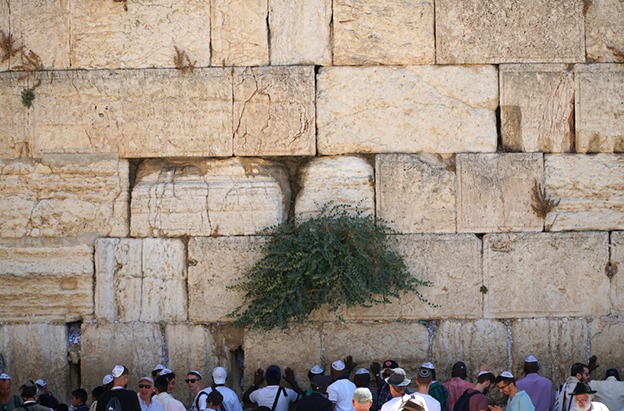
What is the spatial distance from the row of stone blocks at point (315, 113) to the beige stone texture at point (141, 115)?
0.04 ft

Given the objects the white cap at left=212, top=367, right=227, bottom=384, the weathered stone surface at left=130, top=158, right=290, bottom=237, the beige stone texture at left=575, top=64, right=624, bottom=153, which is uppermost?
the beige stone texture at left=575, top=64, right=624, bottom=153

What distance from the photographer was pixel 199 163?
5863mm

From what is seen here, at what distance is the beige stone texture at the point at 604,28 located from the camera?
582cm

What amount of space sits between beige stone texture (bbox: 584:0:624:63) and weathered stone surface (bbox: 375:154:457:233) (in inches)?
85.8

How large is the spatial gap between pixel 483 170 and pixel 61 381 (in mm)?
4998

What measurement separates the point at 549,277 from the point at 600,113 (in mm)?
1846

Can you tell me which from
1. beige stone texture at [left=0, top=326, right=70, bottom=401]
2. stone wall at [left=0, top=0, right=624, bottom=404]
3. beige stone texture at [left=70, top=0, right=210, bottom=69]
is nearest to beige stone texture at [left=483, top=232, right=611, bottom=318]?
stone wall at [left=0, top=0, right=624, bottom=404]

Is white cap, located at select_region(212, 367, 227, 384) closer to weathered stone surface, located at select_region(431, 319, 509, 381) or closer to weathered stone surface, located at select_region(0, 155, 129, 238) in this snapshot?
weathered stone surface, located at select_region(0, 155, 129, 238)

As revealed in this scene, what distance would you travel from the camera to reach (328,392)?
4.84 metres

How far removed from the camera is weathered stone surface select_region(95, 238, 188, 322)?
18.6 ft

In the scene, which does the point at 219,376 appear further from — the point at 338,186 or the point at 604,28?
the point at 604,28

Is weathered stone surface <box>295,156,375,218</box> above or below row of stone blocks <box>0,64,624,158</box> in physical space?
below

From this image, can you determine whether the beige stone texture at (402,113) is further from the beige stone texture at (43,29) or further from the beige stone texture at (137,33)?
the beige stone texture at (43,29)

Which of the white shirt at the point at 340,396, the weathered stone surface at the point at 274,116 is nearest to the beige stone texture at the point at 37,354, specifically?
the weathered stone surface at the point at 274,116
